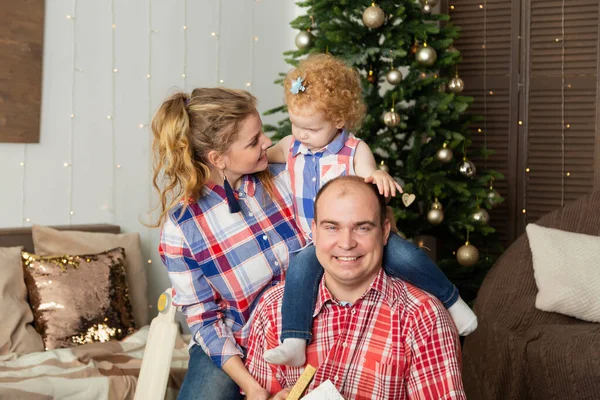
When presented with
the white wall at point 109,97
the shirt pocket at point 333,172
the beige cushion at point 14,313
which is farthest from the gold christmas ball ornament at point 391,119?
the beige cushion at point 14,313

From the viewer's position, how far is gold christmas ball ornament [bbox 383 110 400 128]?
3.72m

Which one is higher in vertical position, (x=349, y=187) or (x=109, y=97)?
(x=109, y=97)

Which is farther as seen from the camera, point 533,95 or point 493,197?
point 533,95

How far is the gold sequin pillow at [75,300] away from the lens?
3436mm

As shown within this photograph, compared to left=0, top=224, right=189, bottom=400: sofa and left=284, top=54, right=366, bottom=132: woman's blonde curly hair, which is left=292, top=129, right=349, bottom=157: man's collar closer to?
left=284, top=54, right=366, bottom=132: woman's blonde curly hair

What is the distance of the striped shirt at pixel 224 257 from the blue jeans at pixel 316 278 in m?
0.18

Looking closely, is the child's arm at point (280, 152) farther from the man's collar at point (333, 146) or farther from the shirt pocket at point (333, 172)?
the shirt pocket at point (333, 172)

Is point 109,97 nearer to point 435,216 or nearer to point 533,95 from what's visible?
point 435,216

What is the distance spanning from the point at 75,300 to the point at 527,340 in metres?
2.02

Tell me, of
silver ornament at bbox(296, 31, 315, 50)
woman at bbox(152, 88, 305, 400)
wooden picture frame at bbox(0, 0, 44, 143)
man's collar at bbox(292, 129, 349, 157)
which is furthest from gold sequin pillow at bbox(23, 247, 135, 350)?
man's collar at bbox(292, 129, 349, 157)

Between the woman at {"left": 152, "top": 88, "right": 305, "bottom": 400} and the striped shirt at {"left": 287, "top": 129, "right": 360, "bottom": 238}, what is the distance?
0.24 ft

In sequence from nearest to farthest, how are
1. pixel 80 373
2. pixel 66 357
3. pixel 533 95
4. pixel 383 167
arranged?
1. pixel 80 373
2. pixel 66 357
3. pixel 383 167
4. pixel 533 95

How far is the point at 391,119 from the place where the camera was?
3.72 meters

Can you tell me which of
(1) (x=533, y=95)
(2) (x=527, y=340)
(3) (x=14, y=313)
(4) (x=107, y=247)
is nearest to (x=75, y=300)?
(3) (x=14, y=313)
